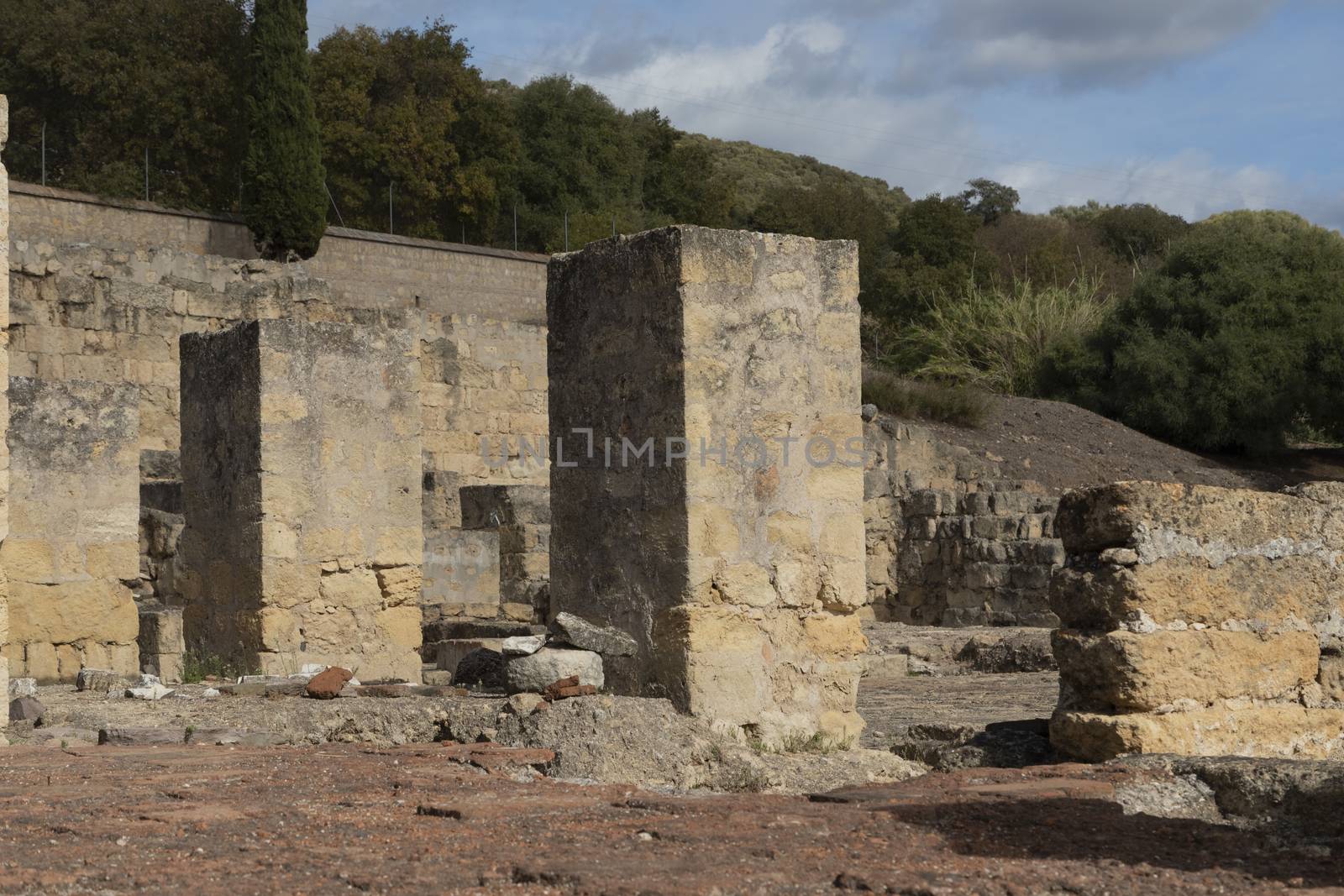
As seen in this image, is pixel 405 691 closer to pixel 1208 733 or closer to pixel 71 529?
pixel 71 529

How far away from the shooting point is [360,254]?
27625 mm

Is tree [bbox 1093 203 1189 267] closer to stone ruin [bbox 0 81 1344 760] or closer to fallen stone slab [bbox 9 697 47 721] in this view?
stone ruin [bbox 0 81 1344 760]

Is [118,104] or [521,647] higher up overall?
[118,104]

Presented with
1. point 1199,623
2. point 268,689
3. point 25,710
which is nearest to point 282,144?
point 268,689

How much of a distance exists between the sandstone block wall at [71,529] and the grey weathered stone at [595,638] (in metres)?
4.29

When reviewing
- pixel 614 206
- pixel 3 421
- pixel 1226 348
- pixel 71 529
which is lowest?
pixel 71 529

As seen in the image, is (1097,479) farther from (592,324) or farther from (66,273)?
(592,324)

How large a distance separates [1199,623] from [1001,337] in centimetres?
2433

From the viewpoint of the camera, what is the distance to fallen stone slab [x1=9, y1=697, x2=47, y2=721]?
262 inches

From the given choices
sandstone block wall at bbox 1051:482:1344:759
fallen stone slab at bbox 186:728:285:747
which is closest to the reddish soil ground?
sandstone block wall at bbox 1051:482:1344:759

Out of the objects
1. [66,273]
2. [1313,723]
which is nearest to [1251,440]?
[66,273]

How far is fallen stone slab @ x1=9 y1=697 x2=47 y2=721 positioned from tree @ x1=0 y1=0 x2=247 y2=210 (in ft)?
83.5

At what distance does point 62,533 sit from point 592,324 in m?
4.52

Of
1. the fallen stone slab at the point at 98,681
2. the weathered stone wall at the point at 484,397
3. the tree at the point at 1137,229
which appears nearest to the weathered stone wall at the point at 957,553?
the weathered stone wall at the point at 484,397
